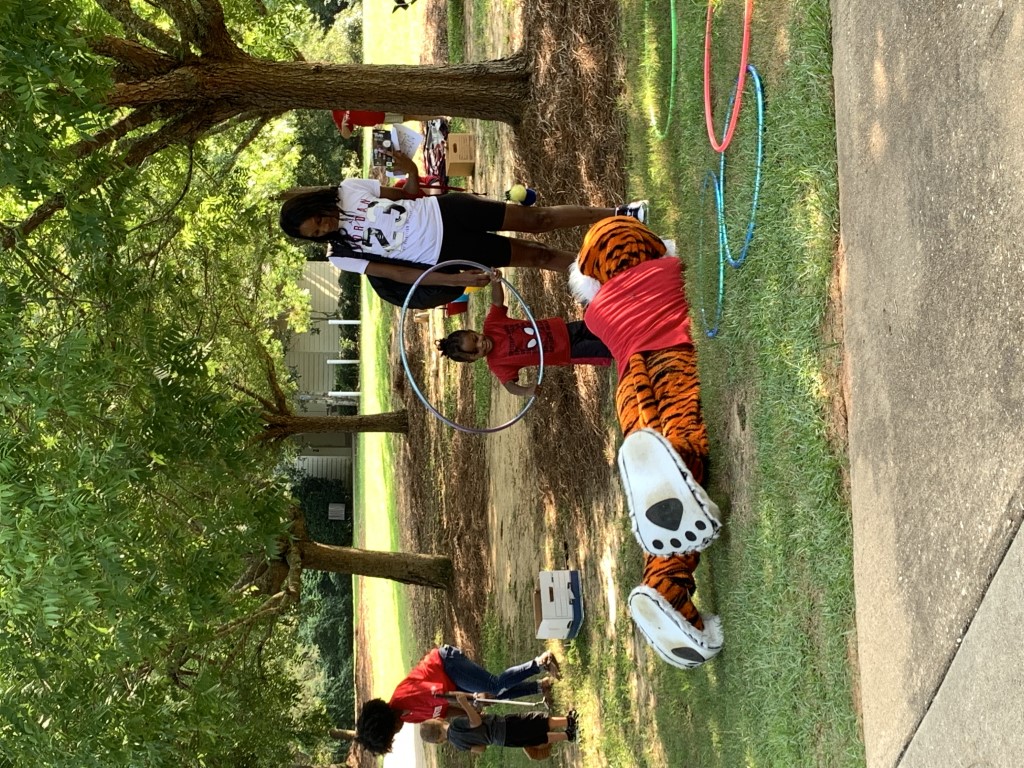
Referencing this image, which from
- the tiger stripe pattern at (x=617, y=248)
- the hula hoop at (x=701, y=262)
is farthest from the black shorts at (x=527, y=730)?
the hula hoop at (x=701, y=262)

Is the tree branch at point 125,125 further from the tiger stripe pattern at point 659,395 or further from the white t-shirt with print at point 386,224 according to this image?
the tiger stripe pattern at point 659,395

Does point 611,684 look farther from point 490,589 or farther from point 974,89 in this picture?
point 974,89

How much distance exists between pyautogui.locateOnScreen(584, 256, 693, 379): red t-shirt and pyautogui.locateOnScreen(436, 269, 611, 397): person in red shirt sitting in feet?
3.67

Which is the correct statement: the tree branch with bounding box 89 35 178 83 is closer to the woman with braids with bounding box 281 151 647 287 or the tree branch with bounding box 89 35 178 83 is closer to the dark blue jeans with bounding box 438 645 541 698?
the woman with braids with bounding box 281 151 647 287

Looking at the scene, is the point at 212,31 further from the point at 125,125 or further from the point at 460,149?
the point at 460,149

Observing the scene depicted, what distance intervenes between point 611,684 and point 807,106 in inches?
162

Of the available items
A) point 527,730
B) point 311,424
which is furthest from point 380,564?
point 527,730

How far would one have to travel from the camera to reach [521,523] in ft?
30.5

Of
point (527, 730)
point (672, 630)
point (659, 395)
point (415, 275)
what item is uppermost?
point (415, 275)

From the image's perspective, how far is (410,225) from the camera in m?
6.17

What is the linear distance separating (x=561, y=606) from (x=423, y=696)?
1736mm

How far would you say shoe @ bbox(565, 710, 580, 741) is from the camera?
7.49m

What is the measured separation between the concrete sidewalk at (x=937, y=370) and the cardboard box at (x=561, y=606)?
3.88 metres

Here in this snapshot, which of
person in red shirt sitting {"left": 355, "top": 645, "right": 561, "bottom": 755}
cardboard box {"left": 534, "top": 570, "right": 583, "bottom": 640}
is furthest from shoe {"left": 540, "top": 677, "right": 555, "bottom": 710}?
cardboard box {"left": 534, "top": 570, "right": 583, "bottom": 640}
